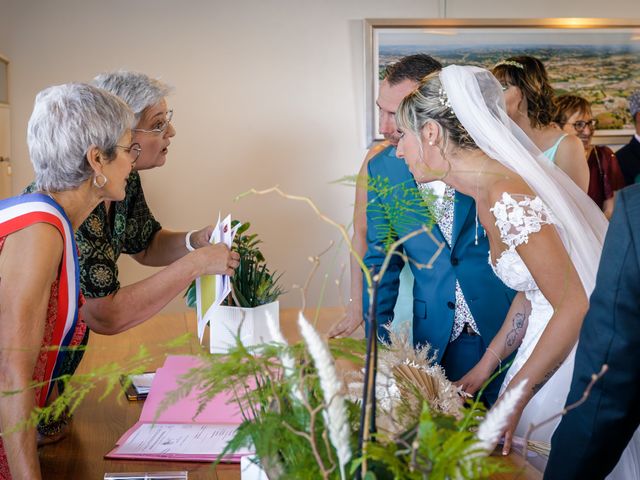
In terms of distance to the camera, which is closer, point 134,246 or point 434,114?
point 434,114

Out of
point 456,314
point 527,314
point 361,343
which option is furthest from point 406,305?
point 361,343

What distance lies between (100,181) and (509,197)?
3.63 ft

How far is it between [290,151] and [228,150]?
442 mm

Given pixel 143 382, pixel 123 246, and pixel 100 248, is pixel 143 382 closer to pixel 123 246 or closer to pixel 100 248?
pixel 100 248

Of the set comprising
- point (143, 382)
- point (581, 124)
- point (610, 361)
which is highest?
point (581, 124)

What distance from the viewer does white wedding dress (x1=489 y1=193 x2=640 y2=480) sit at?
2006 millimetres

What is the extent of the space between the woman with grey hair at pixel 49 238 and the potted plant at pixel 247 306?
0.53 metres

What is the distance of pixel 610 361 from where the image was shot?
4.38 feet

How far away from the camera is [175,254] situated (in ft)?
10.9

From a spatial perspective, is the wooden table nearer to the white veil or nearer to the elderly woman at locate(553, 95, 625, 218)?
the white veil

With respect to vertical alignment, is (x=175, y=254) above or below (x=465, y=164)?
below

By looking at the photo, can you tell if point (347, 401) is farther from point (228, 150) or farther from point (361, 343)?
point (228, 150)

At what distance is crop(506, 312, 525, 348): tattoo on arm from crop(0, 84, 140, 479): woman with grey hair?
52.5 inches

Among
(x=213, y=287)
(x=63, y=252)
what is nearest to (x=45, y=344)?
(x=63, y=252)
